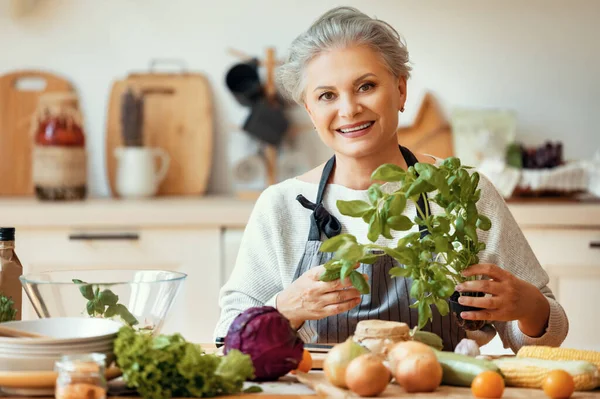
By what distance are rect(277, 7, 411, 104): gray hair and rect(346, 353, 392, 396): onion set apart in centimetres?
88

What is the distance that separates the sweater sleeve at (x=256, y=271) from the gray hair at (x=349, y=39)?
300 millimetres

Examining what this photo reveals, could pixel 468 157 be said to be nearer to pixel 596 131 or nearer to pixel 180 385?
pixel 596 131

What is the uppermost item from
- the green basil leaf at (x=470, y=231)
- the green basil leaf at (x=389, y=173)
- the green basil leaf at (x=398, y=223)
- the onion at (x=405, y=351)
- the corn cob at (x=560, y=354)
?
the green basil leaf at (x=389, y=173)

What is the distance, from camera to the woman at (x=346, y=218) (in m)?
1.79

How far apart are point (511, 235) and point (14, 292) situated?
1006 mm

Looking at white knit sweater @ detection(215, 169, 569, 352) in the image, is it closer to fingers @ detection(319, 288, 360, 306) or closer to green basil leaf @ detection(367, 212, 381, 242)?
fingers @ detection(319, 288, 360, 306)

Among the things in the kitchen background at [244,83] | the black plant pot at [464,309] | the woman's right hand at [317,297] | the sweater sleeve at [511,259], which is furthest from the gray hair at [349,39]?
the kitchen background at [244,83]

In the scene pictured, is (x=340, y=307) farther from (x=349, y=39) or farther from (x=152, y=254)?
(x=152, y=254)

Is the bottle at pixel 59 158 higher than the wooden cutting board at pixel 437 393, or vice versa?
the bottle at pixel 59 158

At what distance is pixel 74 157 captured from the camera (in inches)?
137

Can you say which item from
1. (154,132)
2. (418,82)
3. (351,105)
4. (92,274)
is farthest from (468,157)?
(92,274)

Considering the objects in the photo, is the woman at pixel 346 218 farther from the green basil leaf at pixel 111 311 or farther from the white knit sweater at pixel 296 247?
the green basil leaf at pixel 111 311

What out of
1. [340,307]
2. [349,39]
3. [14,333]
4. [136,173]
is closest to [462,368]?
[340,307]

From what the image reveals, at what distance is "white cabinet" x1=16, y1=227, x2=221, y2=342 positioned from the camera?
314 cm
